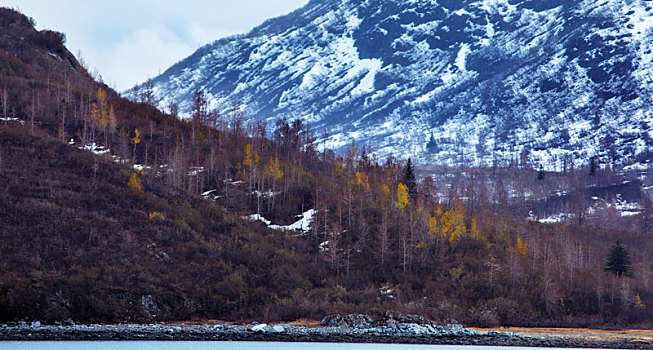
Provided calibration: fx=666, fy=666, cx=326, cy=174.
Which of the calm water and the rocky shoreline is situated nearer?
the calm water

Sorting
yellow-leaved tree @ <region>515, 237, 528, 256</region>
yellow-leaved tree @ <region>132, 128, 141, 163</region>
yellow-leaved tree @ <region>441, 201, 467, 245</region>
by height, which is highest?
yellow-leaved tree @ <region>132, 128, 141, 163</region>

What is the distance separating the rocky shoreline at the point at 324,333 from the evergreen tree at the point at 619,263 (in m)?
27.4

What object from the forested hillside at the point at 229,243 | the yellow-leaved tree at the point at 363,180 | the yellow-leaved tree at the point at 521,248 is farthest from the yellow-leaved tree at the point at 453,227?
the yellow-leaved tree at the point at 363,180

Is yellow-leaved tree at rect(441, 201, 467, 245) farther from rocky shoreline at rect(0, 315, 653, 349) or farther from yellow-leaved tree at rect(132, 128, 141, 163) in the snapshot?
yellow-leaved tree at rect(132, 128, 141, 163)

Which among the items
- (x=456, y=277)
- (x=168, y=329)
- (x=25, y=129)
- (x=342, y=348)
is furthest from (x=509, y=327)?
(x=25, y=129)

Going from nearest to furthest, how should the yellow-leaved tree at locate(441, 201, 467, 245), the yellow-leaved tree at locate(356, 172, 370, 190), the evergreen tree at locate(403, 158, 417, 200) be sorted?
1. the yellow-leaved tree at locate(441, 201, 467, 245)
2. the yellow-leaved tree at locate(356, 172, 370, 190)
3. the evergreen tree at locate(403, 158, 417, 200)

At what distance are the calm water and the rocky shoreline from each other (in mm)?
2084

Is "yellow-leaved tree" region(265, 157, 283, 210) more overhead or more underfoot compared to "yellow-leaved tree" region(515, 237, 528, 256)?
more overhead

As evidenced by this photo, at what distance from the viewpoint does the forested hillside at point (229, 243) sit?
61062 mm

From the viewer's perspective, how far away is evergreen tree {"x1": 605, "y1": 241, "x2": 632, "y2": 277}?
85188 mm

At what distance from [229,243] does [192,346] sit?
26776mm

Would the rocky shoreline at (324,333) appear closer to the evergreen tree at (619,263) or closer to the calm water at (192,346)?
the calm water at (192,346)

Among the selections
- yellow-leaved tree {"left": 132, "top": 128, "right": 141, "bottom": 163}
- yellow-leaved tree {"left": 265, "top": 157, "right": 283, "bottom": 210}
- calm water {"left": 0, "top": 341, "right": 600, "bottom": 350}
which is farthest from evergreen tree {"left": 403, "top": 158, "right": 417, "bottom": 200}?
calm water {"left": 0, "top": 341, "right": 600, "bottom": 350}

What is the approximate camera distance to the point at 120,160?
9006 centimetres
